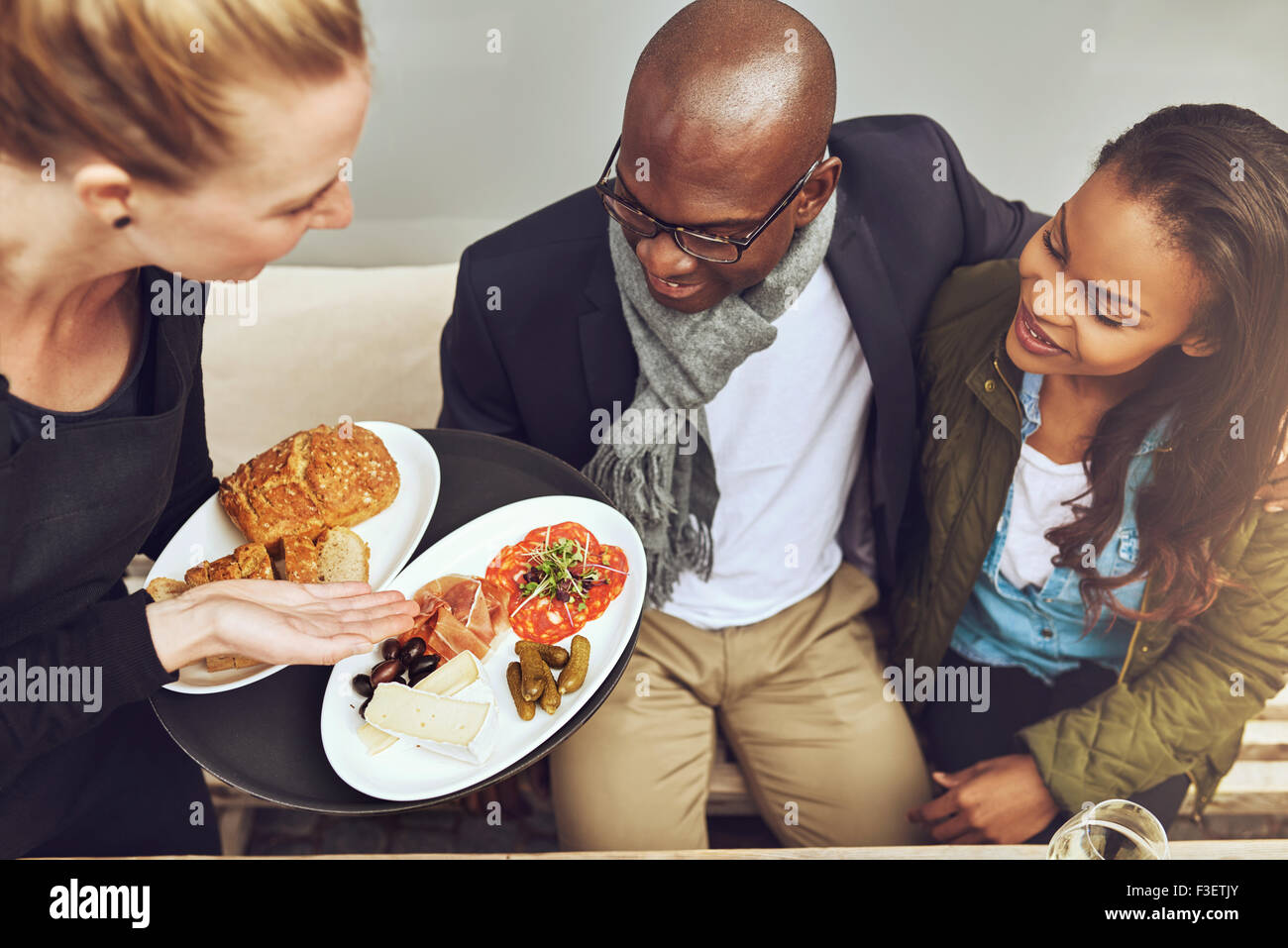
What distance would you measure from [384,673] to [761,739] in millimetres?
767

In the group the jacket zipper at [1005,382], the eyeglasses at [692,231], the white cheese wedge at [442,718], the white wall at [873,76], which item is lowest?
the white cheese wedge at [442,718]

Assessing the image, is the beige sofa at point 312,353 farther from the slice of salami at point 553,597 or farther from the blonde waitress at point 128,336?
the slice of salami at point 553,597

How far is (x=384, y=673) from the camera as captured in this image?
1035 millimetres

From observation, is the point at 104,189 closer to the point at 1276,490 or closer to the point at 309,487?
the point at 309,487

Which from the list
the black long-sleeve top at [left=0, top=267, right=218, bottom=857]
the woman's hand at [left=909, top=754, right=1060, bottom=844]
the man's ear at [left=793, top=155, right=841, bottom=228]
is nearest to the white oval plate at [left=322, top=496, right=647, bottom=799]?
the black long-sleeve top at [left=0, top=267, right=218, bottom=857]

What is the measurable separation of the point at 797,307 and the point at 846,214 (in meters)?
0.16

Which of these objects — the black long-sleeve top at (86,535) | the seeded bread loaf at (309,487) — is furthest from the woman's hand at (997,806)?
the black long-sleeve top at (86,535)

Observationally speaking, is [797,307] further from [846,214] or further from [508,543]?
[508,543]

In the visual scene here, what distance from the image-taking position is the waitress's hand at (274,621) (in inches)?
37.5

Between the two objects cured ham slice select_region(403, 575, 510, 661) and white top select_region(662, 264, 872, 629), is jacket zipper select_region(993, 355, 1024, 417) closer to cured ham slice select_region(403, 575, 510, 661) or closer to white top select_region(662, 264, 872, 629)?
white top select_region(662, 264, 872, 629)

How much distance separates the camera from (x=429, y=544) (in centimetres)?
120

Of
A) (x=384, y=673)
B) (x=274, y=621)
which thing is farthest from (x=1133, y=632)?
(x=274, y=621)

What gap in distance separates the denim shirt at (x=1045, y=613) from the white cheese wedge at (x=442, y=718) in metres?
0.85

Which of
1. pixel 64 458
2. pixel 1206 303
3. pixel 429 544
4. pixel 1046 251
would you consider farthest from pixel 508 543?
pixel 1206 303
